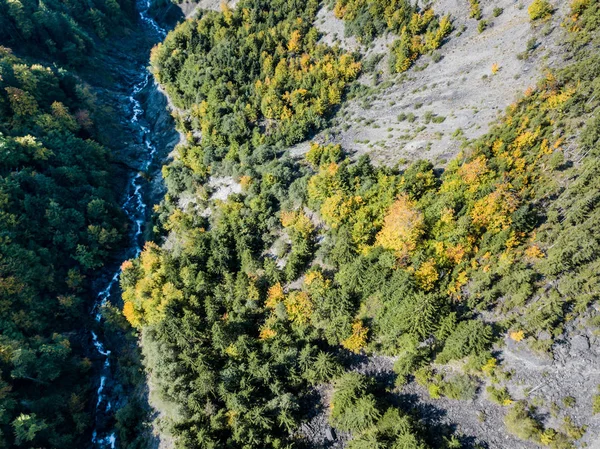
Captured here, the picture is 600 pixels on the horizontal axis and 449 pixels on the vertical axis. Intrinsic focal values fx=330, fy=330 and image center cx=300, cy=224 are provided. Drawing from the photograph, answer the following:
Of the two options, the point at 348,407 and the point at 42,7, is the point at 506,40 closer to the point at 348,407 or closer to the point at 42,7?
the point at 348,407

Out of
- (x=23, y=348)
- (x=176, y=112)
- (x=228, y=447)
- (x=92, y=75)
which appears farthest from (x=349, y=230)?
(x=92, y=75)

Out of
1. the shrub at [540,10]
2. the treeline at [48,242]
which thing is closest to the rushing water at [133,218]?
the treeline at [48,242]

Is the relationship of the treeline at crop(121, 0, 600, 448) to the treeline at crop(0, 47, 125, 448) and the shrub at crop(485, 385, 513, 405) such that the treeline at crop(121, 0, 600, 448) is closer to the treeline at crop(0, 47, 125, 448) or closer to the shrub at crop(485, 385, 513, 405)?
the shrub at crop(485, 385, 513, 405)

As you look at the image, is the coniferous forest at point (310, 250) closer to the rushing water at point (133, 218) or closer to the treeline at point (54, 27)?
the rushing water at point (133, 218)

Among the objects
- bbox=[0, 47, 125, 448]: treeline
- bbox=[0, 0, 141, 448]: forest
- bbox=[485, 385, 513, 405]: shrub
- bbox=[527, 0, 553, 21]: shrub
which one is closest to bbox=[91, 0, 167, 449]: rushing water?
bbox=[0, 0, 141, 448]: forest

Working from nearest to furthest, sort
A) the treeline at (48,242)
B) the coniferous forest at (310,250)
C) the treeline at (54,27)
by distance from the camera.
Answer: the coniferous forest at (310,250)
the treeline at (48,242)
the treeline at (54,27)

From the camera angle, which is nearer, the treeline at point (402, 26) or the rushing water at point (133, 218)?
the rushing water at point (133, 218)

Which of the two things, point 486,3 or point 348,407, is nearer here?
point 348,407
